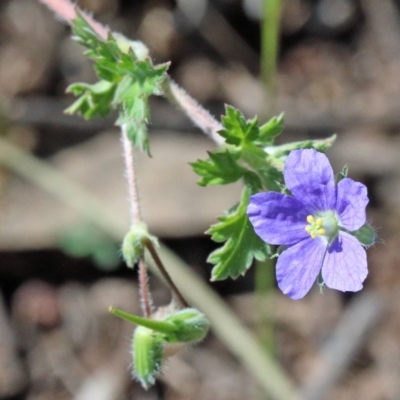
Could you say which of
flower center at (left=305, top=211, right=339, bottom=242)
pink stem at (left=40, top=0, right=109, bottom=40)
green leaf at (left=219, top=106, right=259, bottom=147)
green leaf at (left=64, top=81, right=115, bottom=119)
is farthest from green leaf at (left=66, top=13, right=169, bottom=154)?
flower center at (left=305, top=211, right=339, bottom=242)

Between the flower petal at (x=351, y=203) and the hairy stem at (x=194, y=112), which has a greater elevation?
the flower petal at (x=351, y=203)

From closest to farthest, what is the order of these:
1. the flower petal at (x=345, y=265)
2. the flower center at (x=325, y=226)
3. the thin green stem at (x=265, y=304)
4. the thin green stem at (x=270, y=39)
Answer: the flower petal at (x=345, y=265), the flower center at (x=325, y=226), the thin green stem at (x=270, y=39), the thin green stem at (x=265, y=304)

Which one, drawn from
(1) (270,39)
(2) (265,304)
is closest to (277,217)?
(1) (270,39)

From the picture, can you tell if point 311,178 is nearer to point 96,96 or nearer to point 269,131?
point 269,131

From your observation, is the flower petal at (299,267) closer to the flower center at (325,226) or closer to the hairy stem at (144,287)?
the flower center at (325,226)

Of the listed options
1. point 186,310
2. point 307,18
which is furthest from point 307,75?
point 186,310

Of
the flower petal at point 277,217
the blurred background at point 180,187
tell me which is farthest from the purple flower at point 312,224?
the blurred background at point 180,187
